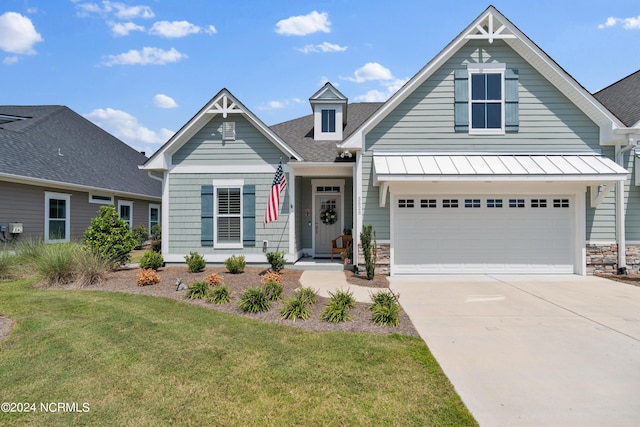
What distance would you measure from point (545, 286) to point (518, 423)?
22.2 feet

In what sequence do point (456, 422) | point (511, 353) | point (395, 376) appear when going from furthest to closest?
1. point (511, 353)
2. point (395, 376)
3. point (456, 422)

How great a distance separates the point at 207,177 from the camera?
1089cm

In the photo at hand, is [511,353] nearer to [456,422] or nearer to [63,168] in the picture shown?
[456,422]

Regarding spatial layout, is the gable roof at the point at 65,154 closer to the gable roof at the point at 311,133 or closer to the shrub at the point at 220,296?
the gable roof at the point at 311,133

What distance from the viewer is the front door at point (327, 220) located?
500 inches

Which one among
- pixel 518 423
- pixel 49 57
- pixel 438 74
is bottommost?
pixel 518 423

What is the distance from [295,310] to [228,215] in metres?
6.01

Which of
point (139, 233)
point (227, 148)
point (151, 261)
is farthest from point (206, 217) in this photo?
point (139, 233)

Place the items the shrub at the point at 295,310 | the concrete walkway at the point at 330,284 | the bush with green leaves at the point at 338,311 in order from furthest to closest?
the concrete walkway at the point at 330,284
the shrub at the point at 295,310
the bush with green leaves at the point at 338,311

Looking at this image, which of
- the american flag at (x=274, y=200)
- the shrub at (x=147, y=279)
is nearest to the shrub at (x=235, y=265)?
the american flag at (x=274, y=200)

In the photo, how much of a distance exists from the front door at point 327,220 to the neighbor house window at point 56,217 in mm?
10159

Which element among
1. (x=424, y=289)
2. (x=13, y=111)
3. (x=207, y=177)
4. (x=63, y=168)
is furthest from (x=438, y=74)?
(x=13, y=111)

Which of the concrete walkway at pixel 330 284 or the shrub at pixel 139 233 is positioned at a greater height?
the shrub at pixel 139 233

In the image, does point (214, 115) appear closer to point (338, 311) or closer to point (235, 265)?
point (235, 265)
